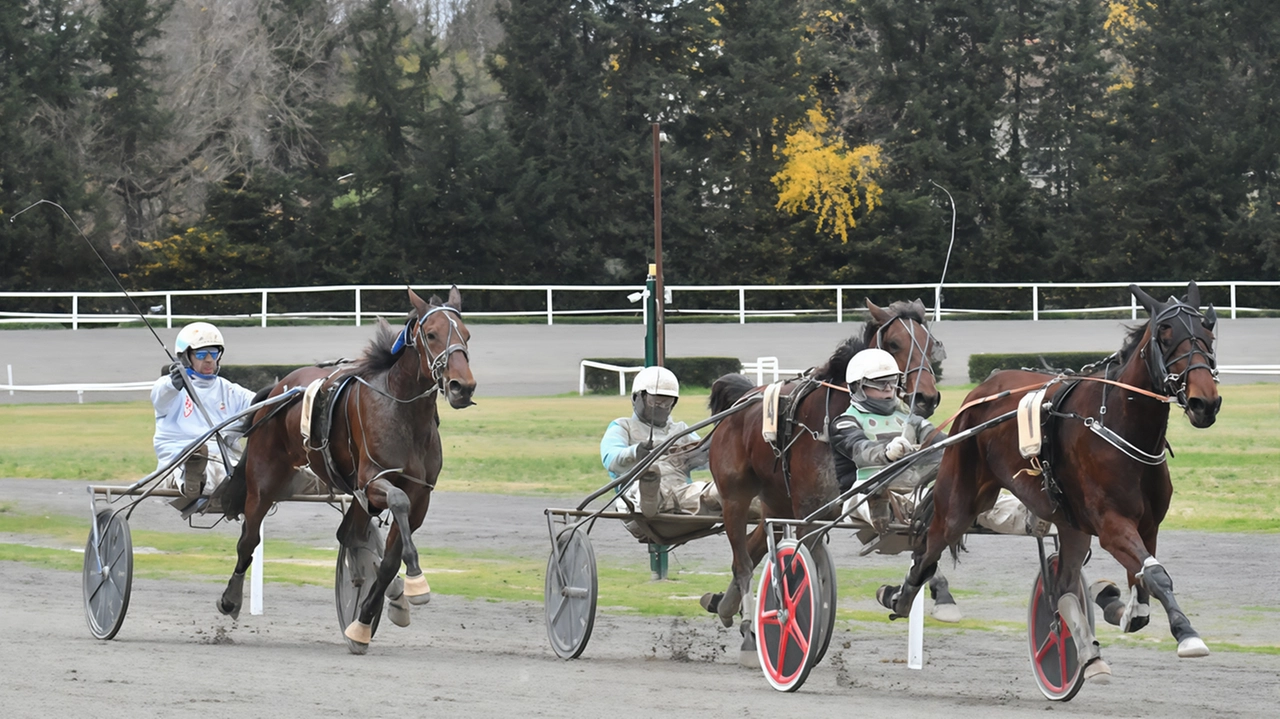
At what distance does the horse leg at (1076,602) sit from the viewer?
5926 mm

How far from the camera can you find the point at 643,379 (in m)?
8.30

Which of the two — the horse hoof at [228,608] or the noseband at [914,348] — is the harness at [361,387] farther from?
the noseband at [914,348]

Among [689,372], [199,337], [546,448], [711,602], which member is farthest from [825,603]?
[689,372]

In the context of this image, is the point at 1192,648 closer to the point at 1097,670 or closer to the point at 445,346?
the point at 1097,670

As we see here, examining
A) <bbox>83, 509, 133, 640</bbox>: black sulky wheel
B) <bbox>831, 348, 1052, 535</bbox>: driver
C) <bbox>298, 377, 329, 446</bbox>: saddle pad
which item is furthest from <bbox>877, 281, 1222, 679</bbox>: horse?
<bbox>83, 509, 133, 640</bbox>: black sulky wheel

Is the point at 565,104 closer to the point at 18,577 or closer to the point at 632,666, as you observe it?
the point at 18,577

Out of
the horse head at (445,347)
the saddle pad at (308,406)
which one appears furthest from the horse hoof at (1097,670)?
the saddle pad at (308,406)

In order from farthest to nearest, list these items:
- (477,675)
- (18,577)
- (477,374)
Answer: (477,374), (18,577), (477,675)

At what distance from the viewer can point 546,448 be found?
18.0 meters

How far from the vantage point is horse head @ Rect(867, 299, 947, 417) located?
23.3 feet

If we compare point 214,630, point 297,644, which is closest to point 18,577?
point 214,630

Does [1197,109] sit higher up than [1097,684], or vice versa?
[1197,109]

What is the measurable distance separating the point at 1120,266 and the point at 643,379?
28966 mm

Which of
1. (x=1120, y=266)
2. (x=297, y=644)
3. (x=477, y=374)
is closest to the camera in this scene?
(x=297, y=644)
